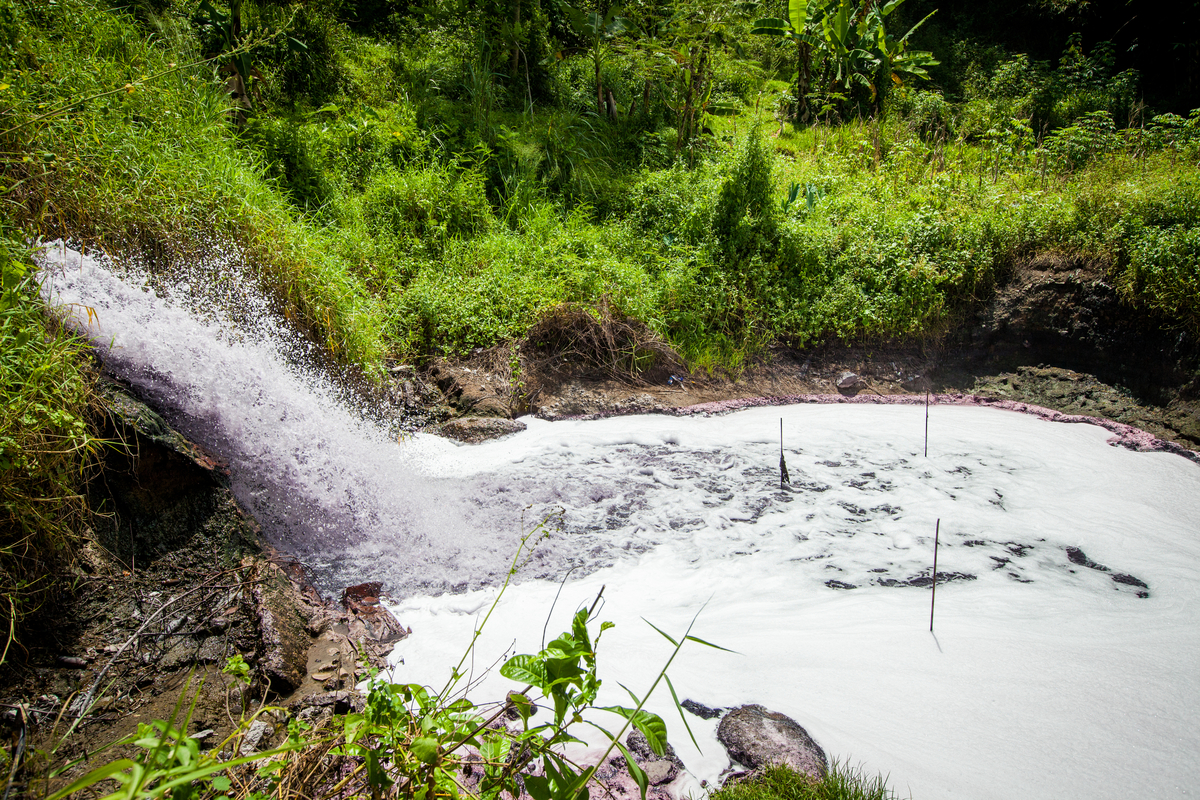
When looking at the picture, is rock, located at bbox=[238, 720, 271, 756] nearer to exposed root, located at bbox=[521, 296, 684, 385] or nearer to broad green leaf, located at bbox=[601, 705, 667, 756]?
broad green leaf, located at bbox=[601, 705, 667, 756]

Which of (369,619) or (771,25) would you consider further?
(771,25)

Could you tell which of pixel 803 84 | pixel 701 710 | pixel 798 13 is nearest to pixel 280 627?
pixel 701 710

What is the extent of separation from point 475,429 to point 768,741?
3.54m

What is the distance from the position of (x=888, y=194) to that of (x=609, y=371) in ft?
15.3

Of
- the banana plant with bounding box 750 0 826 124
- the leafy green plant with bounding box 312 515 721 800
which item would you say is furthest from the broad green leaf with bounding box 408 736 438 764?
the banana plant with bounding box 750 0 826 124

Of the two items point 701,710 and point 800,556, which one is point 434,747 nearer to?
point 701,710

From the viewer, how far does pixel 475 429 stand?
17.0 ft

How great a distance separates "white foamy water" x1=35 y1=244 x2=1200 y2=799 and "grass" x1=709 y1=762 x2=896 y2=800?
14 cm

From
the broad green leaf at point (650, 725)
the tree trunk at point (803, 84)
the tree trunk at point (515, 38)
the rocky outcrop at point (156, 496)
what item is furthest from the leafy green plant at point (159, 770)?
the tree trunk at point (803, 84)

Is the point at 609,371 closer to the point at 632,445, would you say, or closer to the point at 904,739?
the point at 632,445

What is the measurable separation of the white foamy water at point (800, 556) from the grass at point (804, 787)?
0.45ft

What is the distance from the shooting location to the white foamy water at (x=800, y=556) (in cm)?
245

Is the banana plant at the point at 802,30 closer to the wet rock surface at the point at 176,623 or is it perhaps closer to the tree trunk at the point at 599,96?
the tree trunk at the point at 599,96

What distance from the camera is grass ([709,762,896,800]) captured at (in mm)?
2014
